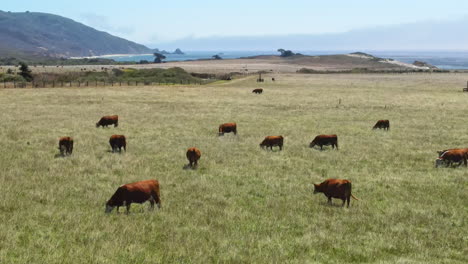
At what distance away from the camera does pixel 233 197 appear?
13.9 meters

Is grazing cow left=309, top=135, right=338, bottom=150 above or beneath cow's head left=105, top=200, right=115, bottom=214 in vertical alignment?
above

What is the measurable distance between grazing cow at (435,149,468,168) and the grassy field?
0.53 m

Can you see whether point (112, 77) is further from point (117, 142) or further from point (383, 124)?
point (117, 142)

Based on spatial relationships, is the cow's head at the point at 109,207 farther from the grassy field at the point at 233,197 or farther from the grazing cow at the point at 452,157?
the grazing cow at the point at 452,157

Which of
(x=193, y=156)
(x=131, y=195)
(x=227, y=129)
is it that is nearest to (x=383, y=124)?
(x=227, y=129)

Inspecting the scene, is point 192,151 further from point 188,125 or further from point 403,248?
point 188,125

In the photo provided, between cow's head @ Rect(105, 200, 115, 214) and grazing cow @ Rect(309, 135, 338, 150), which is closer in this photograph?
cow's head @ Rect(105, 200, 115, 214)

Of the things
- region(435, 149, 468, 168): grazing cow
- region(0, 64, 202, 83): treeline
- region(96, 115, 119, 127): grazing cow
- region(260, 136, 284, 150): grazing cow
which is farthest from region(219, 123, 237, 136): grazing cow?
region(0, 64, 202, 83): treeline

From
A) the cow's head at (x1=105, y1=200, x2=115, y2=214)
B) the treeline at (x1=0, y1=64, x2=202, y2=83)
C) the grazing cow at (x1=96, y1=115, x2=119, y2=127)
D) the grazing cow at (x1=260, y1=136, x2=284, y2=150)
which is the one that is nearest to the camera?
the cow's head at (x1=105, y1=200, x2=115, y2=214)

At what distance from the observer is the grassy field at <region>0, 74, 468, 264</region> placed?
9.74 meters

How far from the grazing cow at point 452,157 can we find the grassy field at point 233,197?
53 cm

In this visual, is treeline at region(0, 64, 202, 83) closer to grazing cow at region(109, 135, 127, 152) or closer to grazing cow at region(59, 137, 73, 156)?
grazing cow at region(109, 135, 127, 152)

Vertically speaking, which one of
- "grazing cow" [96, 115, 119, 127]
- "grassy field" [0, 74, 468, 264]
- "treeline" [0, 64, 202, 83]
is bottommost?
"grassy field" [0, 74, 468, 264]

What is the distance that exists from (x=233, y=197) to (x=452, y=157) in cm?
1018
